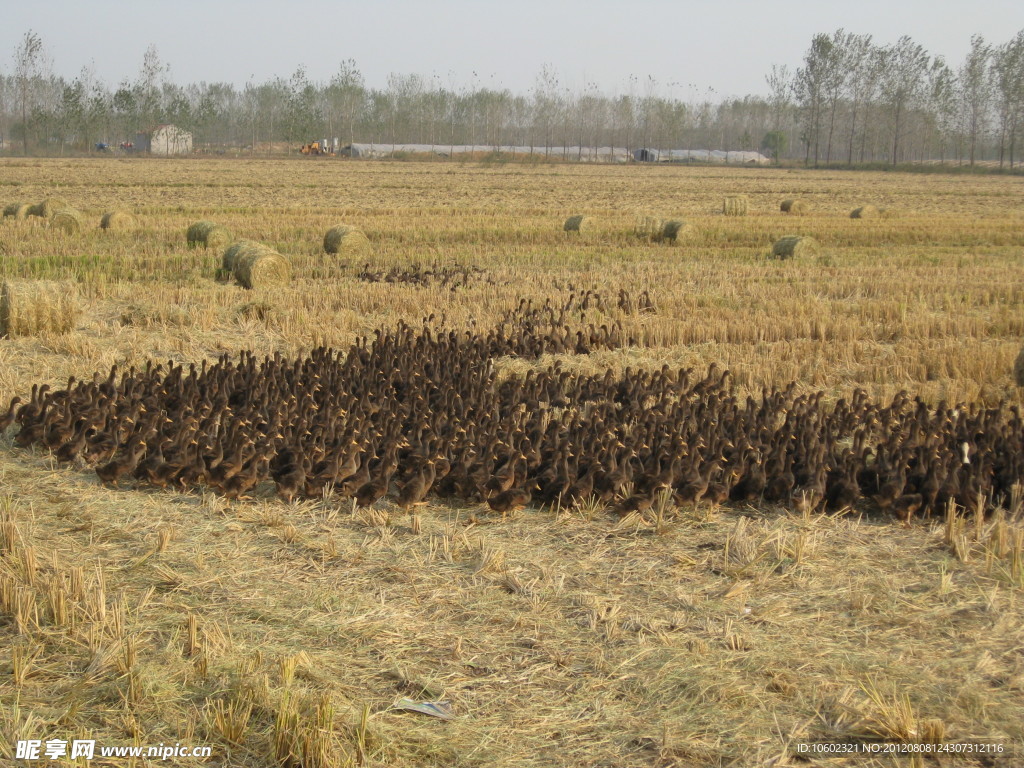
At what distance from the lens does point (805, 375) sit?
31.5 feet

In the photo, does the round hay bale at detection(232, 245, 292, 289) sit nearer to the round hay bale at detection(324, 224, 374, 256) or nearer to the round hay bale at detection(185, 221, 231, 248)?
the round hay bale at detection(324, 224, 374, 256)

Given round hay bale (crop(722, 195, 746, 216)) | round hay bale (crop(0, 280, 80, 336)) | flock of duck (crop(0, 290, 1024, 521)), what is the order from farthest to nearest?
round hay bale (crop(722, 195, 746, 216)) → round hay bale (crop(0, 280, 80, 336)) → flock of duck (crop(0, 290, 1024, 521))

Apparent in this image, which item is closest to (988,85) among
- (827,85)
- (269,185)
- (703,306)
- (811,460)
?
(827,85)

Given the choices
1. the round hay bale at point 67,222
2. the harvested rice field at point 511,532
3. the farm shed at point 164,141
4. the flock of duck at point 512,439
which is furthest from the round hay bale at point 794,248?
the farm shed at point 164,141

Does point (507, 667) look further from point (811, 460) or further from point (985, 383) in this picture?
point (985, 383)

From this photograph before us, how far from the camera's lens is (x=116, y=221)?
20.8 meters

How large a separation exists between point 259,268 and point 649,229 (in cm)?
1061

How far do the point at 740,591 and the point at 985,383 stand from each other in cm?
591

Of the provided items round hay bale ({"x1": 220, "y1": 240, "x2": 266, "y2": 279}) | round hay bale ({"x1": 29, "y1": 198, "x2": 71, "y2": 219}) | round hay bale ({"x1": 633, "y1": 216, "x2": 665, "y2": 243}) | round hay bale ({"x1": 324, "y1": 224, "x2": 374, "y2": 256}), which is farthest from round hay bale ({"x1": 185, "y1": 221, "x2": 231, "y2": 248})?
round hay bale ({"x1": 633, "y1": 216, "x2": 665, "y2": 243})

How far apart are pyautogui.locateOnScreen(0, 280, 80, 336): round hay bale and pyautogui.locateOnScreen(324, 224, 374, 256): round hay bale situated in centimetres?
752

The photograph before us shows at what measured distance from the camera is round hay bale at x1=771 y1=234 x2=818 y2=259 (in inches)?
723

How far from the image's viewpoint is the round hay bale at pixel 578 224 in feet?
71.6

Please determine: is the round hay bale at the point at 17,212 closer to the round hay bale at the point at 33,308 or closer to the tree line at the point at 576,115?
the round hay bale at the point at 33,308

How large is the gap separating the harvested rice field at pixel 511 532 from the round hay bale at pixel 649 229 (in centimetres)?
858
